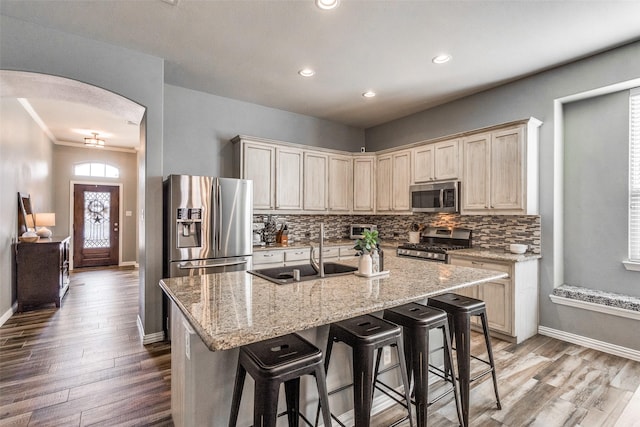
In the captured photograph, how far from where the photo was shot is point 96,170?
762 cm

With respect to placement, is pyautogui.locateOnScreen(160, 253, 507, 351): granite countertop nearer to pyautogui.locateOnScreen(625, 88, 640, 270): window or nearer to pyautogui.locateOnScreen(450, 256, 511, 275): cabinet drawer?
pyautogui.locateOnScreen(450, 256, 511, 275): cabinet drawer

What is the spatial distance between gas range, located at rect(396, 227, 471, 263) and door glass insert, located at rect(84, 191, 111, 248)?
24.2ft

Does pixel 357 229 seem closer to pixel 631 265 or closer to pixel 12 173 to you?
pixel 631 265

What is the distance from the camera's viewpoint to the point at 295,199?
462 cm

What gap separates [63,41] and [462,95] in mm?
4483

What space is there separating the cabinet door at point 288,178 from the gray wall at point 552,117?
7.86 ft

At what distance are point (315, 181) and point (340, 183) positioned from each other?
1.62 feet

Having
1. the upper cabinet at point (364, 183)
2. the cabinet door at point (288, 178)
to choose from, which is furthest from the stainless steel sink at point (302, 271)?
the upper cabinet at point (364, 183)

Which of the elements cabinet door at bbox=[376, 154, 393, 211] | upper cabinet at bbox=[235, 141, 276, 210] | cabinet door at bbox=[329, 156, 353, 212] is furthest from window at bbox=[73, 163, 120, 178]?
cabinet door at bbox=[376, 154, 393, 211]

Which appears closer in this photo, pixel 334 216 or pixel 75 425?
pixel 75 425

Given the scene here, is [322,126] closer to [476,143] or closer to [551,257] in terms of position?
[476,143]

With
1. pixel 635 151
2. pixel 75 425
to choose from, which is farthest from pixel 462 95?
pixel 75 425

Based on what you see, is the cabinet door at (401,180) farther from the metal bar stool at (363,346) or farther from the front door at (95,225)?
the front door at (95,225)

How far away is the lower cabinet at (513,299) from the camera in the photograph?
3234mm
